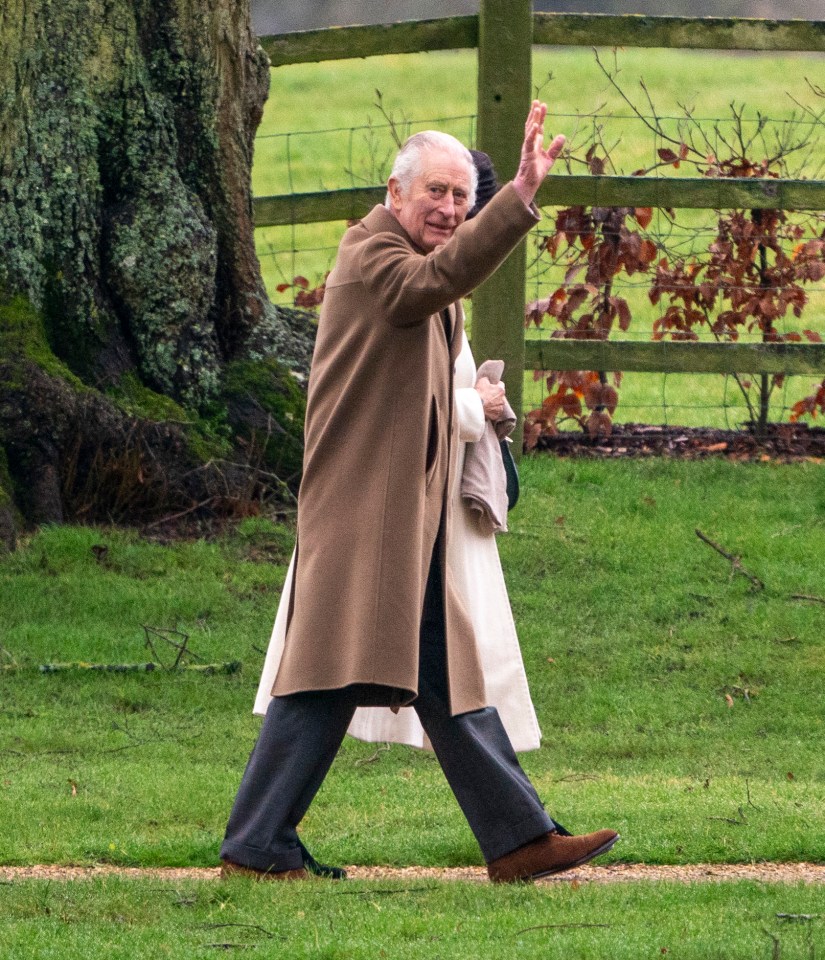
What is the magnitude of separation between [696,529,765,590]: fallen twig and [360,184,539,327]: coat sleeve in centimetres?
413

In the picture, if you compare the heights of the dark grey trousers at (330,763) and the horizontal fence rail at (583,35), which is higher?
the horizontal fence rail at (583,35)

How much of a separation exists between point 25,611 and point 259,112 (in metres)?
3.09

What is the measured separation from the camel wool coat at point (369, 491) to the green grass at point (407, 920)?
0.51 m

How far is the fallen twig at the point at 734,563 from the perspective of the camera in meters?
8.42

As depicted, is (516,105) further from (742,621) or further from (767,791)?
(767,791)

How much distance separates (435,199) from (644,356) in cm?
510

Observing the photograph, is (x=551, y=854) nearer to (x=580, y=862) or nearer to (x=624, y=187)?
(x=580, y=862)

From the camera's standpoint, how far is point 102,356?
8.67m

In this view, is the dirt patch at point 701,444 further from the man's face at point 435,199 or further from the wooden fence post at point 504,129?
the man's face at point 435,199

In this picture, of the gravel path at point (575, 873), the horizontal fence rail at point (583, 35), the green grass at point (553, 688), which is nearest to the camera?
the gravel path at point (575, 873)

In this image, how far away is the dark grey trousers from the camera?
482 centimetres

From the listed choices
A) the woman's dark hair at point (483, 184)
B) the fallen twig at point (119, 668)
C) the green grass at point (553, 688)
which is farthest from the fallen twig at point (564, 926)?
the fallen twig at point (119, 668)

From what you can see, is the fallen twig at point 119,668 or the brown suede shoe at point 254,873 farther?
the fallen twig at point 119,668

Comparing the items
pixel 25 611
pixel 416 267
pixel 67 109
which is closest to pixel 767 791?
pixel 416 267
